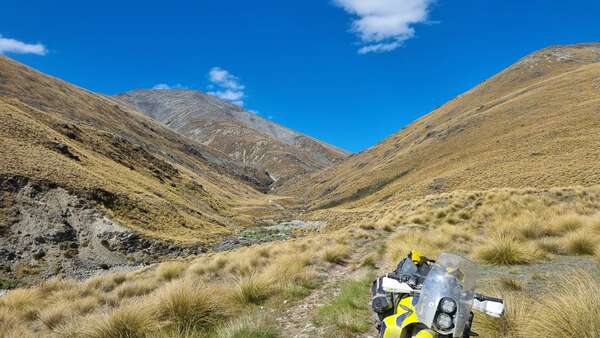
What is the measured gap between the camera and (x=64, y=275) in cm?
2578

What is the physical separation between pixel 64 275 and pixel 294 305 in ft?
81.1

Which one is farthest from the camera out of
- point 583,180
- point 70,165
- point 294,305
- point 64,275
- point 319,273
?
point 70,165

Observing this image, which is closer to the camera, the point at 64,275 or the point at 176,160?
the point at 64,275

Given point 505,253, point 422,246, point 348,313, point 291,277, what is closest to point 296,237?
point 422,246

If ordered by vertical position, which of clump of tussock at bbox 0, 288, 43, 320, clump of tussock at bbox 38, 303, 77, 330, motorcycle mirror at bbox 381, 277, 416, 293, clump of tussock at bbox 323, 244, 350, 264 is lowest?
clump of tussock at bbox 0, 288, 43, 320

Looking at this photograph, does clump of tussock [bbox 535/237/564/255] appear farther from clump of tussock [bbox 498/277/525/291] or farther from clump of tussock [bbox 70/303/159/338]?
clump of tussock [bbox 70/303/159/338]

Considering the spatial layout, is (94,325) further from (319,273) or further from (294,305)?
(319,273)

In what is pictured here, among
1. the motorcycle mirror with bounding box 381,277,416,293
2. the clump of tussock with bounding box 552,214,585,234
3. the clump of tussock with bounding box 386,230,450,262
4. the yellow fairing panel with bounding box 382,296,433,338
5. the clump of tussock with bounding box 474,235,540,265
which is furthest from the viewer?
the clump of tussock with bounding box 552,214,585,234

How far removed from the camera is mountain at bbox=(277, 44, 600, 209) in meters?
42.0

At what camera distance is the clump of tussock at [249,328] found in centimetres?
561

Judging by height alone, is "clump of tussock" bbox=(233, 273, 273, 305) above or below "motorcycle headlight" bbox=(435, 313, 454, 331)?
below

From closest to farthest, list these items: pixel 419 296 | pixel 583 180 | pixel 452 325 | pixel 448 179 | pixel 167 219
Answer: pixel 452 325
pixel 419 296
pixel 583 180
pixel 167 219
pixel 448 179

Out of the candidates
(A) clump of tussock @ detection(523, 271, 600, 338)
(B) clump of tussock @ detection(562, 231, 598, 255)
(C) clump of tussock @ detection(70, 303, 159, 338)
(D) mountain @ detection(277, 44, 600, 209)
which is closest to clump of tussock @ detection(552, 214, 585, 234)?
(B) clump of tussock @ detection(562, 231, 598, 255)

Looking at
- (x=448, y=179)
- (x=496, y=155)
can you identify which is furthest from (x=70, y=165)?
(x=496, y=155)
